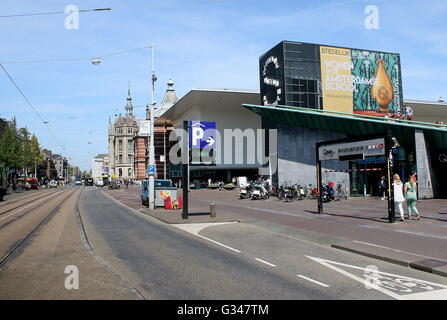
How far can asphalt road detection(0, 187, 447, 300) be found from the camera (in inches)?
253

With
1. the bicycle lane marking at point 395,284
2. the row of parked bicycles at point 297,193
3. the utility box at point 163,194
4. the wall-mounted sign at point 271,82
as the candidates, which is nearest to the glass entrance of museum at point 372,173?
the row of parked bicycles at point 297,193

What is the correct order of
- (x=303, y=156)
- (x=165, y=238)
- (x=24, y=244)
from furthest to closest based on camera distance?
(x=303, y=156) → (x=165, y=238) → (x=24, y=244)

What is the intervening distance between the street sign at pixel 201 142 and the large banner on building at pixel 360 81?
98.6ft

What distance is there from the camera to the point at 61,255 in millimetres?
9617

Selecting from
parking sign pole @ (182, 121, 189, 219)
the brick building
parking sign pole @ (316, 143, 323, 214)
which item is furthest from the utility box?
the brick building

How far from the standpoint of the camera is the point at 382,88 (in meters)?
49.9

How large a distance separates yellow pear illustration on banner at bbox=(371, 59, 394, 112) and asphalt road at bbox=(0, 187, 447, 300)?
4102cm

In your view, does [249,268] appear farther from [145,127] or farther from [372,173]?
[372,173]

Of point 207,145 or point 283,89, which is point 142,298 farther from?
point 283,89

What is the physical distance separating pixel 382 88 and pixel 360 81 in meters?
3.71

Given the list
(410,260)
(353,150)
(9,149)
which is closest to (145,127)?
(353,150)

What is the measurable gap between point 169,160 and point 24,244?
75.0 meters

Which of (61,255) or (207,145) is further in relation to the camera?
(207,145)
